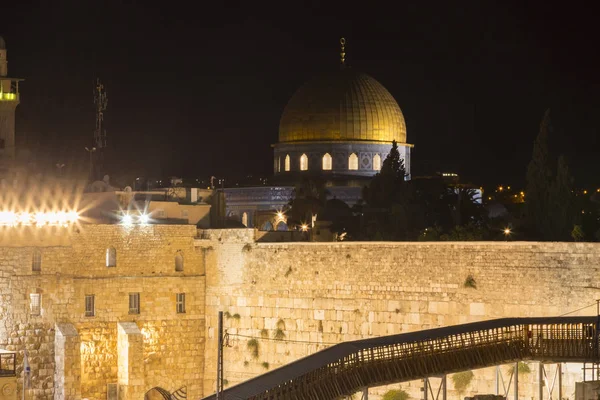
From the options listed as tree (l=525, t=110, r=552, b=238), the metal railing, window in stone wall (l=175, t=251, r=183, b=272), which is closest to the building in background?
tree (l=525, t=110, r=552, b=238)

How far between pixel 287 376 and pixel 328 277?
10268 mm

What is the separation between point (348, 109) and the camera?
250 feet

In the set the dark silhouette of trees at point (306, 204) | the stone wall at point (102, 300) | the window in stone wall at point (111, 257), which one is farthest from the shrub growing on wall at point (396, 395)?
the dark silhouette of trees at point (306, 204)

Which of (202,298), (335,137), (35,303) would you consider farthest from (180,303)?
(335,137)

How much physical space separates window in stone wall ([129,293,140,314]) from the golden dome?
95.9ft

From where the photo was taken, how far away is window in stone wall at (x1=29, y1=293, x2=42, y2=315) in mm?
46594

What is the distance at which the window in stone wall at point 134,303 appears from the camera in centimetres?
4800

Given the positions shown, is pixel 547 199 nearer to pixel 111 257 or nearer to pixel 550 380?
pixel 550 380

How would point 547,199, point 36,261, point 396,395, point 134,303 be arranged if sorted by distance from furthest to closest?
point 547,199 < point 134,303 < point 36,261 < point 396,395

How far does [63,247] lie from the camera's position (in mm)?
47406

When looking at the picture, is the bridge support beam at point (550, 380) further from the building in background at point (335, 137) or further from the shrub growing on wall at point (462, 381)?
the building in background at point (335, 137)

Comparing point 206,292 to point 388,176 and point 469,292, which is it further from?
point 388,176

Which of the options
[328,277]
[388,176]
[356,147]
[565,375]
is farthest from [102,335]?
[356,147]

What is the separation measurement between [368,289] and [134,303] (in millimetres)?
7551
